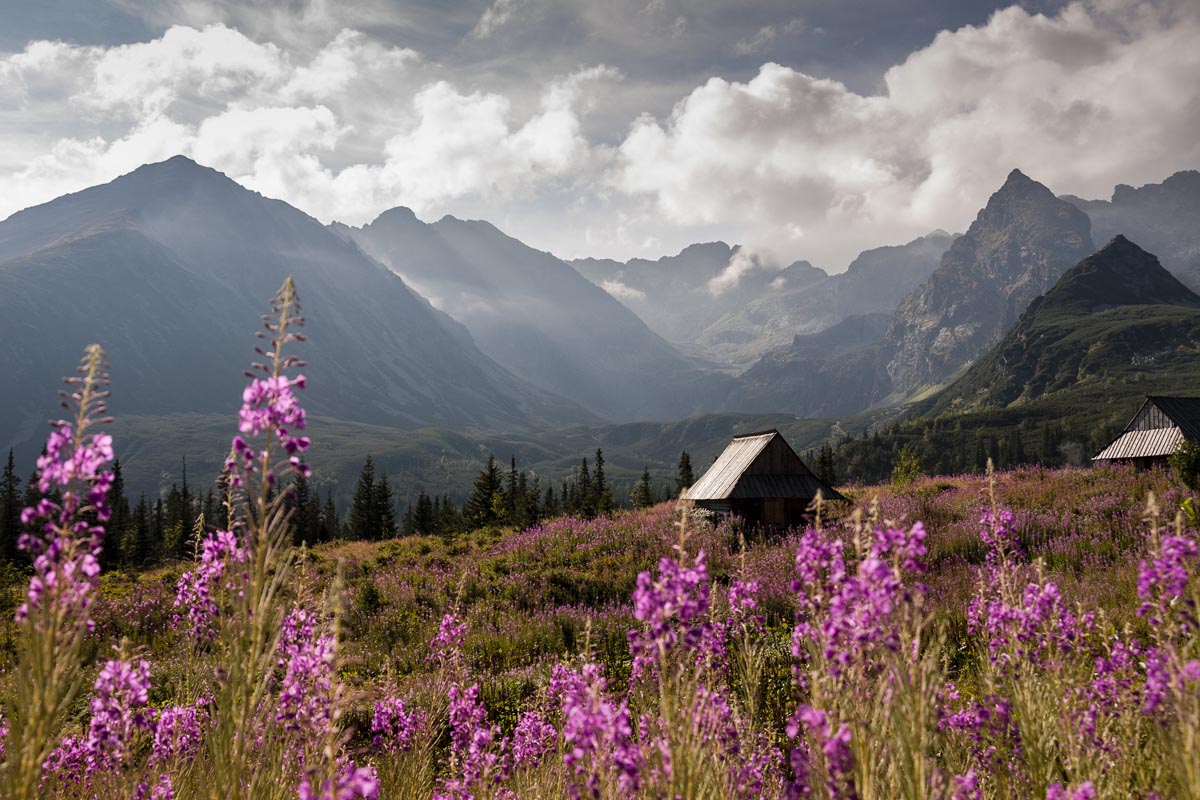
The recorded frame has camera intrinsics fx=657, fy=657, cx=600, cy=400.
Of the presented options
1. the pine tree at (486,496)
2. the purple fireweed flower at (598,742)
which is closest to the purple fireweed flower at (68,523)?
the purple fireweed flower at (598,742)

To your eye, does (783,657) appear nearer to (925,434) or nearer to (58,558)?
(58,558)

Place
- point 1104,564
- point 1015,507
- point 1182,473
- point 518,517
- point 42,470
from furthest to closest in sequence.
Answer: point 518,517
point 1015,507
point 1182,473
point 1104,564
point 42,470

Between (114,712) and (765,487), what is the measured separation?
86.8 feet

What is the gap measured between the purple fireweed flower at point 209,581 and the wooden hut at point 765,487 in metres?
24.2

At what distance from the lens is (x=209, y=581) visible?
5.19m

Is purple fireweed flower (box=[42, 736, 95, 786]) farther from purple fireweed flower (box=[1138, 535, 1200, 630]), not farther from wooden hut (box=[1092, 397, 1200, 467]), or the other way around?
wooden hut (box=[1092, 397, 1200, 467])

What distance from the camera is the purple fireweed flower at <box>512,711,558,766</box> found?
6406 mm

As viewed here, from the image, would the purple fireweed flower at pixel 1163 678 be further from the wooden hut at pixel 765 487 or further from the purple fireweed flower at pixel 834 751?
the wooden hut at pixel 765 487

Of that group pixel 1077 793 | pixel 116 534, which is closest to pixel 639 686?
pixel 1077 793

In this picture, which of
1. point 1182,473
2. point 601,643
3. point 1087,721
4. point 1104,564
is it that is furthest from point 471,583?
point 1182,473

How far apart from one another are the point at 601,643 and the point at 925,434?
20774 cm

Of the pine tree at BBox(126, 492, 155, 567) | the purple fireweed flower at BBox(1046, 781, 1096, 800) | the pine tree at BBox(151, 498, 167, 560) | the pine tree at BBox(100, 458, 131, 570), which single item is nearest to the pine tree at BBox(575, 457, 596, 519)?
the pine tree at BBox(100, 458, 131, 570)

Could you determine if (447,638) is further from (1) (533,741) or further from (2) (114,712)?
(2) (114,712)

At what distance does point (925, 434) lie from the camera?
19738 cm
